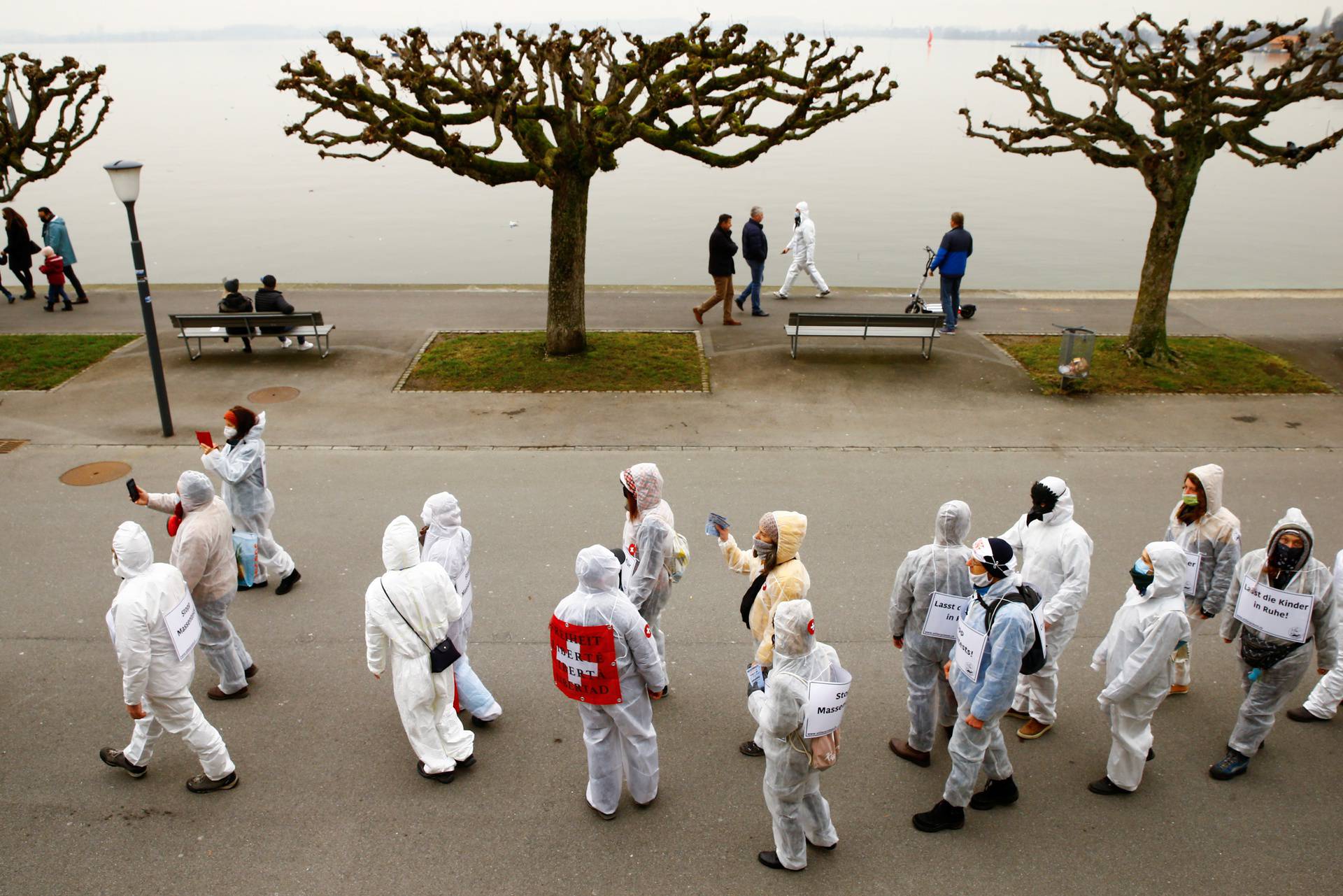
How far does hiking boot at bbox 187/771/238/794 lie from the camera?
18.1 feet

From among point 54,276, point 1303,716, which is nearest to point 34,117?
point 54,276

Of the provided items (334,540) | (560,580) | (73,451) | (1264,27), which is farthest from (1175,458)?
(73,451)

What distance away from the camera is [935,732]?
5949 mm

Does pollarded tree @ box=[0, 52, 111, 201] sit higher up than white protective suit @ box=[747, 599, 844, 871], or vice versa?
pollarded tree @ box=[0, 52, 111, 201]

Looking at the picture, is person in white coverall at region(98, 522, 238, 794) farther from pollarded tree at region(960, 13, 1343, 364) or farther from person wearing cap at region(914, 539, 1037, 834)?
pollarded tree at region(960, 13, 1343, 364)

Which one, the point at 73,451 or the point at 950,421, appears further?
the point at 950,421

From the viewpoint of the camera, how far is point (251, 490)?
24.1ft

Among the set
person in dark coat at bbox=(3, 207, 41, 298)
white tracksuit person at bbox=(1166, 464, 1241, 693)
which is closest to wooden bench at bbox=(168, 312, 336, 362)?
person in dark coat at bbox=(3, 207, 41, 298)

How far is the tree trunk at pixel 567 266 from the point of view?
40.5 ft

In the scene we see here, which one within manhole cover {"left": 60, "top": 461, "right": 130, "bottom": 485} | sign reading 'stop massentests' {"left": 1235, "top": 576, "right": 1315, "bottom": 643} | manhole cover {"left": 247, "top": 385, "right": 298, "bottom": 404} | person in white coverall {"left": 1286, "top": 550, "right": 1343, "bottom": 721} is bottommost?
manhole cover {"left": 60, "top": 461, "right": 130, "bottom": 485}

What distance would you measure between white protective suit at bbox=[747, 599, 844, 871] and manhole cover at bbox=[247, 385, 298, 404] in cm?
898

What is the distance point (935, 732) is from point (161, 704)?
4.47 m

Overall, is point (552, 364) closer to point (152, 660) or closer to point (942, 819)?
point (152, 660)

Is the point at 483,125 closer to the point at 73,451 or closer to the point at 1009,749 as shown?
the point at 73,451
